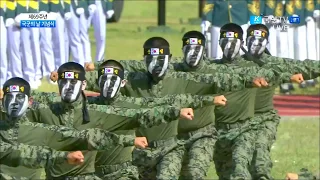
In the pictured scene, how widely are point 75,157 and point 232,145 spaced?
481cm

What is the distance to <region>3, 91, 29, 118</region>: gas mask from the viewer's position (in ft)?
46.0

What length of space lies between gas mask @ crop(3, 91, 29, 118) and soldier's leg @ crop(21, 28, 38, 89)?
1147cm

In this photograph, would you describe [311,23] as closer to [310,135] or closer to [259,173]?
[310,135]

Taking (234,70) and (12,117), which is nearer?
(12,117)

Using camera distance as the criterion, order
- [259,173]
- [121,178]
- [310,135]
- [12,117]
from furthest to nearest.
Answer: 1. [310,135]
2. [259,173]
3. [121,178]
4. [12,117]

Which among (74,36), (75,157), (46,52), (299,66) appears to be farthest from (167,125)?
(74,36)

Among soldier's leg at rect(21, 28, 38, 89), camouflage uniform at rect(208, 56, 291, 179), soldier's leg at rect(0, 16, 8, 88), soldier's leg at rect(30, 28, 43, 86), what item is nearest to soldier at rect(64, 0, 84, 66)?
soldier's leg at rect(30, 28, 43, 86)

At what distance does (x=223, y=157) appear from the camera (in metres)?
17.9

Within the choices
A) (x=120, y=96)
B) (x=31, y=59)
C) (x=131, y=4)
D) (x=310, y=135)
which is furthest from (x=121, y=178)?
(x=131, y=4)

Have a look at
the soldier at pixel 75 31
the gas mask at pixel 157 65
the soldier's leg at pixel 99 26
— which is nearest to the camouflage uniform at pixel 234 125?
the gas mask at pixel 157 65

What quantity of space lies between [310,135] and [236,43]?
5.82 m

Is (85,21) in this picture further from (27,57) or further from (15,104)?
(15,104)

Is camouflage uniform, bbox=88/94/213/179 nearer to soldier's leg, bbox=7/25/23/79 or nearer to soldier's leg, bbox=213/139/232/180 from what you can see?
soldier's leg, bbox=213/139/232/180

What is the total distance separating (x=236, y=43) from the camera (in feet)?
59.2
